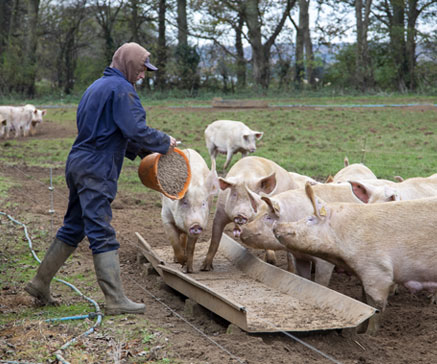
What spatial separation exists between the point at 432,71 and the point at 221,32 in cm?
1143

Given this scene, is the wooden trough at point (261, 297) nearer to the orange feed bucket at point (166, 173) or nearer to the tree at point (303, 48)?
the orange feed bucket at point (166, 173)

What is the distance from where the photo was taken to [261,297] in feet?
19.6

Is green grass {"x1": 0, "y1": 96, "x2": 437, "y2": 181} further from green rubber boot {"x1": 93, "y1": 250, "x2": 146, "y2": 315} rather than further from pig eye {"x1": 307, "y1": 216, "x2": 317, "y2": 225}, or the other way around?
green rubber boot {"x1": 93, "y1": 250, "x2": 146, "y2": 315}

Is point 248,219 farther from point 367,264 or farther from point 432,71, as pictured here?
point 432,71

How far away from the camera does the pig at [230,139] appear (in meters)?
14.4

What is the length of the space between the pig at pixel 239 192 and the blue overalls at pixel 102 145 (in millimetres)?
1766

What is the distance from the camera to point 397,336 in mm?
5324

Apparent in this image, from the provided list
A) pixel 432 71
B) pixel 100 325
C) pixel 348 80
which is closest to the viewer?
pixel 100 325

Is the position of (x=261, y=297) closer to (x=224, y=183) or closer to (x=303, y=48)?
(x=224, y=183)

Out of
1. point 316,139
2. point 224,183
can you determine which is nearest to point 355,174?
point 224,183

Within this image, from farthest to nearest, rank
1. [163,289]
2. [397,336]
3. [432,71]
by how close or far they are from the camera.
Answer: [432,71]
[163,289]
[397,336]

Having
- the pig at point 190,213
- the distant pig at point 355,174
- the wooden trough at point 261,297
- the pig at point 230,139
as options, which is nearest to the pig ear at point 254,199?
the pig at point 190,213

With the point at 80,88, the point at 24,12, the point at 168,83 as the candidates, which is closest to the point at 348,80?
the point at 168,83

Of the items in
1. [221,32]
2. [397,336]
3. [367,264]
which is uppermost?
[221,32]
